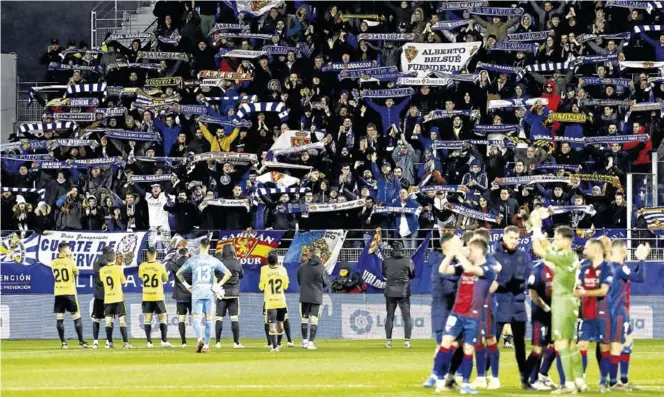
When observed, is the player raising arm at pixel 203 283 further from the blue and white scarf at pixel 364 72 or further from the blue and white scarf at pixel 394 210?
the blue and white scarf at pixel 364 72

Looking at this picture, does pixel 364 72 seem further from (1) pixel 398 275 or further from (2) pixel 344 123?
(1) pixel 398 275

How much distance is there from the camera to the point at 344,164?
116ft

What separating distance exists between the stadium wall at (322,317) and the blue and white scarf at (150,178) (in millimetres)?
3658

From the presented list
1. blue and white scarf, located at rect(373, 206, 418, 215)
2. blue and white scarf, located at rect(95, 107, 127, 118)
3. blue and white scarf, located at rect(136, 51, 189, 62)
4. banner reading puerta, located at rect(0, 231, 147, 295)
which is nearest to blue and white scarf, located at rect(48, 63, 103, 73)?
blue and white scarf, located at rect(136, 51, 189, 62)

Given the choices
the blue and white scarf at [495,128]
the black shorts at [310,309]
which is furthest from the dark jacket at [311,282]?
the blue and white scarf at [495,128]

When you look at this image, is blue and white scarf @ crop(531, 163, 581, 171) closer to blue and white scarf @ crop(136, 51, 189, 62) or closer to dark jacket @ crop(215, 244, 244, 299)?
dark jacket @ crop(215, 244, 244, 299)

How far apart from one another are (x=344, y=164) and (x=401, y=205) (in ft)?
7.60

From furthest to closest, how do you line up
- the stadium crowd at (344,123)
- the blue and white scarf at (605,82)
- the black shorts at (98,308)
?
the blue and white scarf at (605,82) → the stadium crowd at (344,123) → the black shorts at (98,308)

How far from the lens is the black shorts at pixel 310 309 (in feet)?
96.3

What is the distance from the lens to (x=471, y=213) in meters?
33.4

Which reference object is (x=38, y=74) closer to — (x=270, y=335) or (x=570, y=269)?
(x=270, y=335)

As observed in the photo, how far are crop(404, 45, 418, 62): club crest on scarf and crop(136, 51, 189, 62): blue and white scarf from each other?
6769 millimetres

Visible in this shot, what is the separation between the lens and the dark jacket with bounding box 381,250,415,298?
29953 millimetres

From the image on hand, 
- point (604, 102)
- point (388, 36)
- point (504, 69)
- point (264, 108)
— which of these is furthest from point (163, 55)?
point (604, 102)
